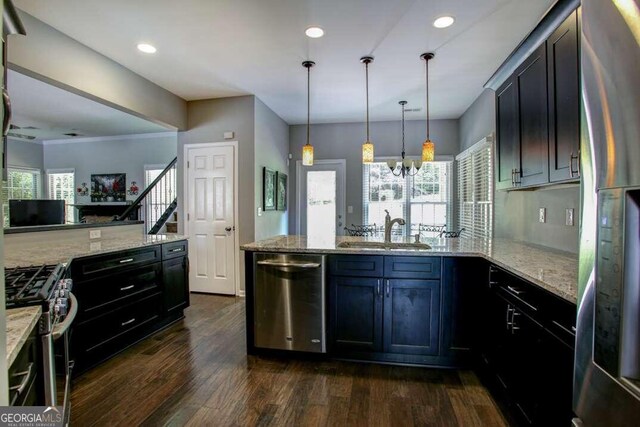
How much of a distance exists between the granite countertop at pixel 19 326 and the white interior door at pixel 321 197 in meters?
4.81

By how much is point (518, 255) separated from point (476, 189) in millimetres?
2425

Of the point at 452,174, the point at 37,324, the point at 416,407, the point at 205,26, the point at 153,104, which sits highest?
the point at 205,26

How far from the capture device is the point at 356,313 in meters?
2.51

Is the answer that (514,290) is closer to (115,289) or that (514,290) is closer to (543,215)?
(543,215)

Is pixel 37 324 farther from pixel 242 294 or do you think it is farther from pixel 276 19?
pixel 242 294

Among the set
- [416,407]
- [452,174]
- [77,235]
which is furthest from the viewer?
[452,174]

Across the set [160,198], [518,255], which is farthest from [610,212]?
[160,198]

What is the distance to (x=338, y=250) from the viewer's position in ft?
8.19

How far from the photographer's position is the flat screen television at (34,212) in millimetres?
3270

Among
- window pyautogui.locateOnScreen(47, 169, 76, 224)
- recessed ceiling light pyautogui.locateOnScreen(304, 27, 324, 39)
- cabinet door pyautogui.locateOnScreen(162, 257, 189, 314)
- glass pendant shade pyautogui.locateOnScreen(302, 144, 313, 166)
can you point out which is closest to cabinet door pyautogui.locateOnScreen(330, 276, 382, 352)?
glass pendant shade pyautogui.locateOnScreen(302, 144, 313, 166)

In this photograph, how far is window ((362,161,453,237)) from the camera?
18.7ft

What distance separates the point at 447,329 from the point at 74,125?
727cm

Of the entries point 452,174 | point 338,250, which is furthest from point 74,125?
point 452,174

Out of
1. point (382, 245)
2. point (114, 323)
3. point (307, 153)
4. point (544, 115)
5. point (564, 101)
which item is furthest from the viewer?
point (307, 153)
